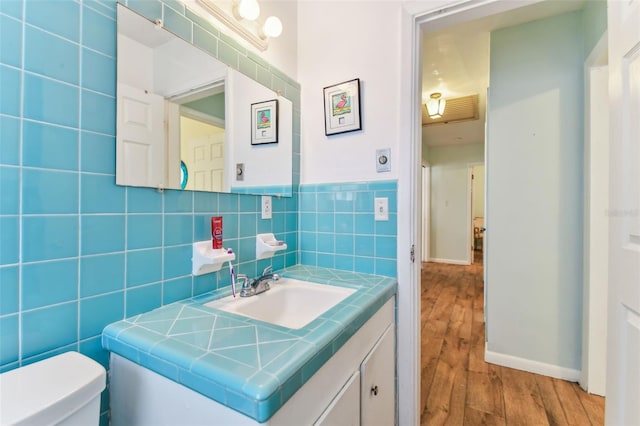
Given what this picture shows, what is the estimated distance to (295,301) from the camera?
1261mm

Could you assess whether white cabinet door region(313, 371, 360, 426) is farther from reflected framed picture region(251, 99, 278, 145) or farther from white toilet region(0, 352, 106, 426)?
reflected framed picture region(251, 99, 278, 145)

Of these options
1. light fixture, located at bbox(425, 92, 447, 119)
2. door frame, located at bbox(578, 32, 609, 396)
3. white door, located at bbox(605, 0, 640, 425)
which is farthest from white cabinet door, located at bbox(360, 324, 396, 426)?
light fixture, located at bbox(425, 92, 447, 119)

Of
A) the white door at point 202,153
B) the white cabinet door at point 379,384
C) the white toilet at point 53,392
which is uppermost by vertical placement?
the white door at point 202,153

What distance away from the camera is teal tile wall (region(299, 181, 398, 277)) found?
138cm

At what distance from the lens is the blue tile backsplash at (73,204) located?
0.66 m

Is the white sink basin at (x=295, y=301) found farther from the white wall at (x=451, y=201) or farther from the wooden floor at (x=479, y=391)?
the white wall at (x=451, y=201)

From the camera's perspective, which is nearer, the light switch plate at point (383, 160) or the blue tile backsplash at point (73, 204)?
the blue tile backsplash at point (73, 204)

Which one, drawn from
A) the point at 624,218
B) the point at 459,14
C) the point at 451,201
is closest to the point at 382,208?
the point at 624,218

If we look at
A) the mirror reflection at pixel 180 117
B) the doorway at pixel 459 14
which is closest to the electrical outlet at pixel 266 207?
the mirror reflection at pixel 180 117

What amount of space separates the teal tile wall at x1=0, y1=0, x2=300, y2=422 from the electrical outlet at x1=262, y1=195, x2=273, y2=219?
46 cm

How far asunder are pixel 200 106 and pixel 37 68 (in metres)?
0.48

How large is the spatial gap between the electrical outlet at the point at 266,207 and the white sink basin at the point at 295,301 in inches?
12.7

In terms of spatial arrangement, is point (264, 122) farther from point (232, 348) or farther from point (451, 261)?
point (451, 261)

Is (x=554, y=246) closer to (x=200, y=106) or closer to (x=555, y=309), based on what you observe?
(x=555, y=309)
